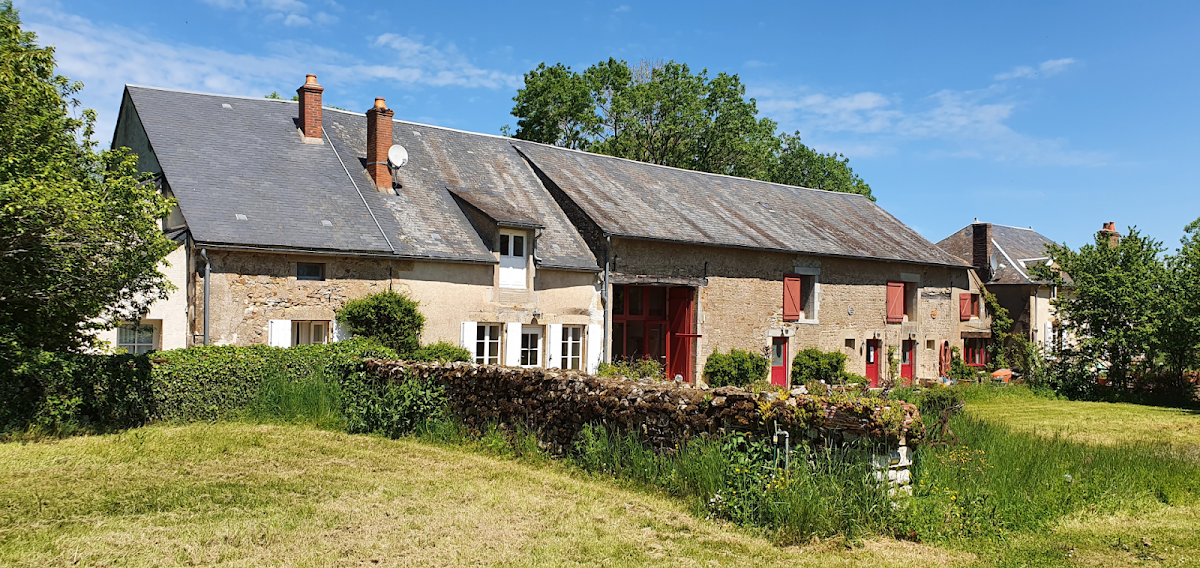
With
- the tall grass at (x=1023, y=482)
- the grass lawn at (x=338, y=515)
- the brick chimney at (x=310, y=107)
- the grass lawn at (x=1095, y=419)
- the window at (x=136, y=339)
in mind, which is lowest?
the grass lawn at (x=1095, y=419)

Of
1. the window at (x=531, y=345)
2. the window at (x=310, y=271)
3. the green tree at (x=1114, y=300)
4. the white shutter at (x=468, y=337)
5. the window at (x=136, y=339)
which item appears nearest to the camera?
the window at (x=136, y=339)

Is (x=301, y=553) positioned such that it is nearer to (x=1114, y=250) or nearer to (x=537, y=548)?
(x=537, y=548)

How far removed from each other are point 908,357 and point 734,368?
27.7 ft

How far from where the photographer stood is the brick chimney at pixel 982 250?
29.1m

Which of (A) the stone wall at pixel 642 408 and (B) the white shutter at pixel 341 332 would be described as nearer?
(A) the stone wall at pixel 642 408

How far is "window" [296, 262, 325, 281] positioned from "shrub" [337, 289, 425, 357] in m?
0.71

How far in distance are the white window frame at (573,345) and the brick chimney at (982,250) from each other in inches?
698

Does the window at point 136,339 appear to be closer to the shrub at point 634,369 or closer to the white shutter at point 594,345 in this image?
the white shutter at point 594,345

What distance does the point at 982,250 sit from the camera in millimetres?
29328

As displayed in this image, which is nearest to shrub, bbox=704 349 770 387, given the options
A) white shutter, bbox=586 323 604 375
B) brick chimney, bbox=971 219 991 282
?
white shutter, bbox=586 323 604 375

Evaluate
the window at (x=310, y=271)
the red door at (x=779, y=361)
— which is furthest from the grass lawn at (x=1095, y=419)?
the window at (x=310, y=271)

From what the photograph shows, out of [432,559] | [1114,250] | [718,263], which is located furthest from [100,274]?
[1114,250]

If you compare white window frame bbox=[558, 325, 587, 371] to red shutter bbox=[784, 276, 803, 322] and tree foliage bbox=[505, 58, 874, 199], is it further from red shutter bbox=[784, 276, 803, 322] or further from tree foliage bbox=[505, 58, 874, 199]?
tree foliage bbox=[505, 58, 874, 199]

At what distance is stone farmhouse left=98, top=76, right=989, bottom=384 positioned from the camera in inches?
570
